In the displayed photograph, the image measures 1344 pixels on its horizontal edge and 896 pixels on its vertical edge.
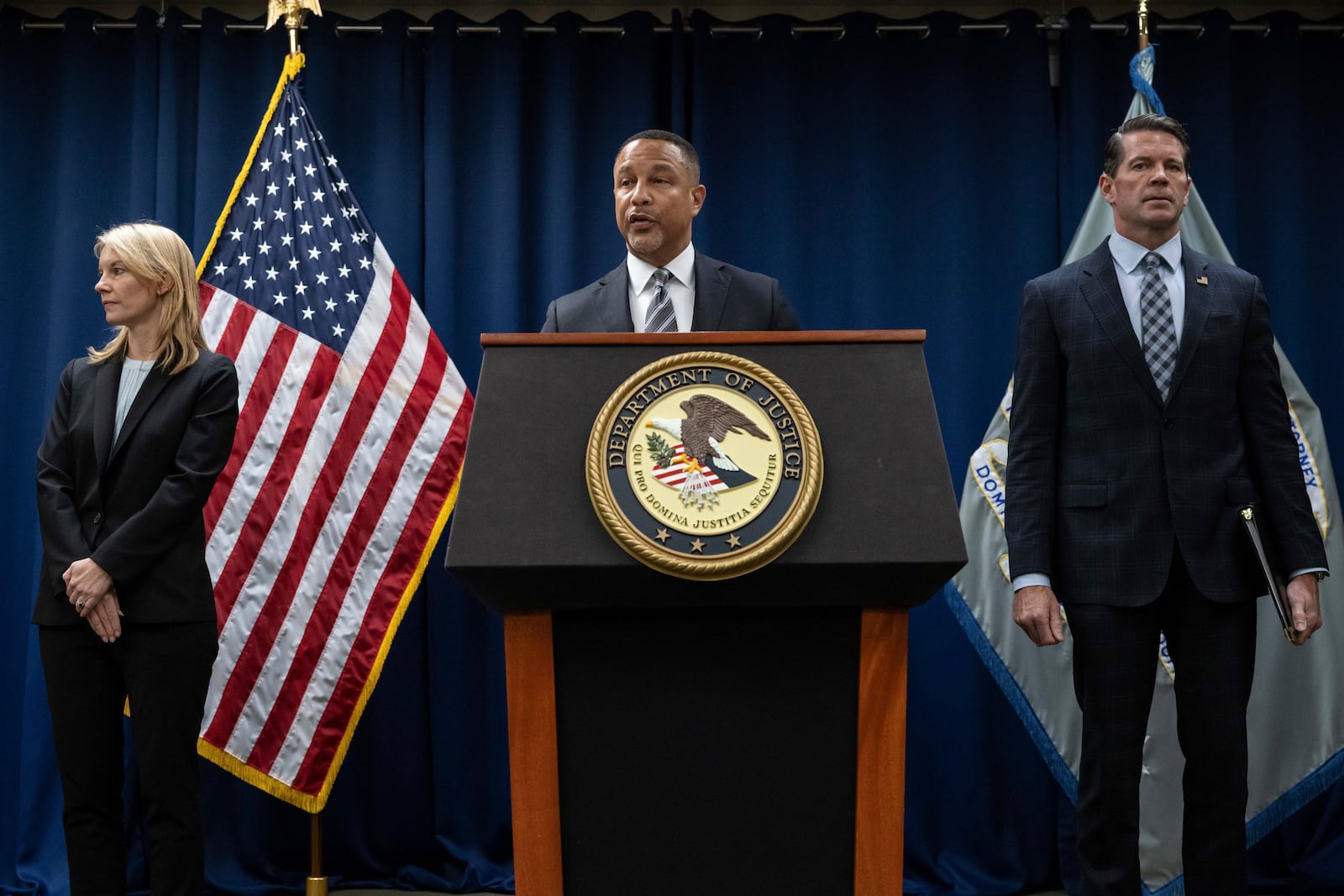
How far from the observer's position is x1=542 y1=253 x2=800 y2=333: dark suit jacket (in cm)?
A: 212

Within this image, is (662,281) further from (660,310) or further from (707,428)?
(707,428)

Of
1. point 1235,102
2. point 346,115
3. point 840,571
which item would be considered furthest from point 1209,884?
point 346,115

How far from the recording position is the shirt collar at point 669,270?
7.14ft

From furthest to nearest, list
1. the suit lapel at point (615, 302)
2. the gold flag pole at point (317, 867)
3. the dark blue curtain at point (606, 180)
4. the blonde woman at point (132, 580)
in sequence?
the dark blue curtain at point (606, 180) → the gold flag pole at point (317, 867) → the blonde woman at point (132, 580) → the suit lapel at point (615, 302)

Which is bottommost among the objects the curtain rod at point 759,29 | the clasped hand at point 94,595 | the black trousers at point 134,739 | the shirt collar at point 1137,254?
the black trousers at point 134,739

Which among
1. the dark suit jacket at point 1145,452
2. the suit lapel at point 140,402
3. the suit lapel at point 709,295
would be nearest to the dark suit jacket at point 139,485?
the suit lapel at point 140,402

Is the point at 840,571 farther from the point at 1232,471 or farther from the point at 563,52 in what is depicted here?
the point at 563,52

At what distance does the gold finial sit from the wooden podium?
2121 mm

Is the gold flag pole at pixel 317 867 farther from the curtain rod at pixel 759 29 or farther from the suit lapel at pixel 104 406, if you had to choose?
the curtain rod at pixel 759 29

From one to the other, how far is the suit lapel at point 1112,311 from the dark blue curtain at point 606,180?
1.38 meters

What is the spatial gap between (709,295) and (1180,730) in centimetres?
108

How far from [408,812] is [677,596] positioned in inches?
92.3

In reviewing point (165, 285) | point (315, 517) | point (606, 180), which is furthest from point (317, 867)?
point (606, 180)

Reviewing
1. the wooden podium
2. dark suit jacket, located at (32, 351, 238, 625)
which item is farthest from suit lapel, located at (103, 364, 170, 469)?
the wooden podium
